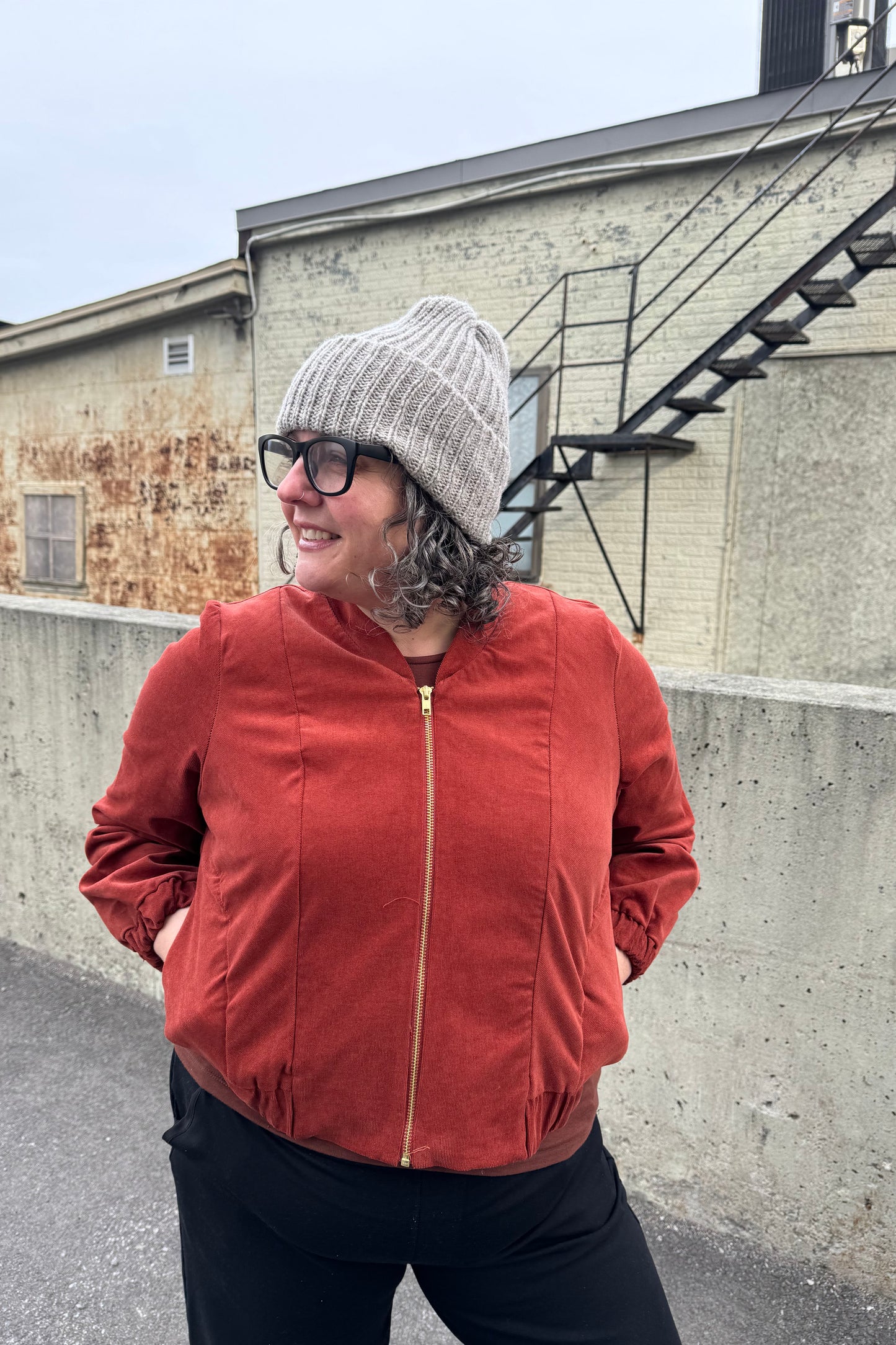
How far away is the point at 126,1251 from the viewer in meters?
2.59

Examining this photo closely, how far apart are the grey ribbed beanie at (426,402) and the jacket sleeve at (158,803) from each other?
0.36 metres

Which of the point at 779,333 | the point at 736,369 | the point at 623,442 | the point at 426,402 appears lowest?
the point at 426,402

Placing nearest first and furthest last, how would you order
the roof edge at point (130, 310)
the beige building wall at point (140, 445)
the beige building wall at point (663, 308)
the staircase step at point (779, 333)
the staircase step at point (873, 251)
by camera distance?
the staircase step at point (873, 251) → the staircase step at point (779, 333) → the beige building wall at point (663, 308) → the roof edge at point (130, 310) → the beige building wall at point (140, 445)

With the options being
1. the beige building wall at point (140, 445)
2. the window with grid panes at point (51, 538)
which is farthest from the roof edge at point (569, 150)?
the window with grid panes at point (51, 538)

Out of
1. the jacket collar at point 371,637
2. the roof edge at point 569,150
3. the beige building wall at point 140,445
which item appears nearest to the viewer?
the jacket collar at point 371,637

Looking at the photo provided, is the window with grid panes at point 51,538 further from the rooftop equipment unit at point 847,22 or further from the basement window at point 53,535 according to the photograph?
the rooftop equipment unit at point 847,22

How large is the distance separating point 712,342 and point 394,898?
840 cm

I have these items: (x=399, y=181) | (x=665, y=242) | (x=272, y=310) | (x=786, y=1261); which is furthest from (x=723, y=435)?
(x=786, y=1261)

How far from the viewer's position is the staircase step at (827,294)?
7406mm

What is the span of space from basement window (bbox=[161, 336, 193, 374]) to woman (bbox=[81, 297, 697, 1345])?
11.5m

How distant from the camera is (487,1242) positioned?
56.7 inches

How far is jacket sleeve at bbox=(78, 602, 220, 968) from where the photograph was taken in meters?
1.49

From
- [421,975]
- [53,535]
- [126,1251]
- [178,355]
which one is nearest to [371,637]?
[421,975]

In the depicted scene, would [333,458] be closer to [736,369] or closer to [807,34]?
[736,369]
